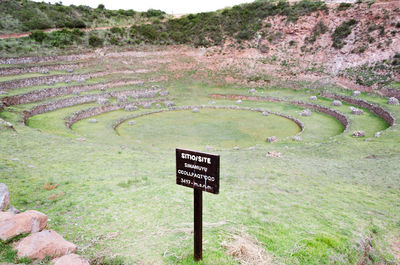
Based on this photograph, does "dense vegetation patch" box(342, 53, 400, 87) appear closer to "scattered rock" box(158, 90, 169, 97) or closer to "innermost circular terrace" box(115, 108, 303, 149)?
"innermost circular terrace" box(115, 108, 303, 149)

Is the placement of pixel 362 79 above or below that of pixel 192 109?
above

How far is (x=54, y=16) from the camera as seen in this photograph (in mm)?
56656

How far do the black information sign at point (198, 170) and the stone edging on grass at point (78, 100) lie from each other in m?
26.1

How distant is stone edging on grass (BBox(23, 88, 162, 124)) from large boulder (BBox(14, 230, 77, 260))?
24.1m

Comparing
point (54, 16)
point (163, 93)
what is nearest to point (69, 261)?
point (163, 93)

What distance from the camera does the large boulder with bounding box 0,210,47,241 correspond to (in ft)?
19.0

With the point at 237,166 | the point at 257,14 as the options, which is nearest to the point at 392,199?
the point at 237,166

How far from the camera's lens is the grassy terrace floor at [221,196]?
6797mm

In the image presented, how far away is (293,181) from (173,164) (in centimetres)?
688

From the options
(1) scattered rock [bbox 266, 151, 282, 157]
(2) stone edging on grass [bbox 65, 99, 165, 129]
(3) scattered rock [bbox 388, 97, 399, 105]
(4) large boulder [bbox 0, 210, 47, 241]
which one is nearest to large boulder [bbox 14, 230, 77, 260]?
(4) large boulder [bbox 0, 210, 47, 241]

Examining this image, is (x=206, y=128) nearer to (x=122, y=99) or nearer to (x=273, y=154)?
(x=273, y=154)

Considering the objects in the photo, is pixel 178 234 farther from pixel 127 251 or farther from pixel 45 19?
pixel 45 19

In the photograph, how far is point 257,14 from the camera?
59750mm

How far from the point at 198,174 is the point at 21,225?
171 inches
